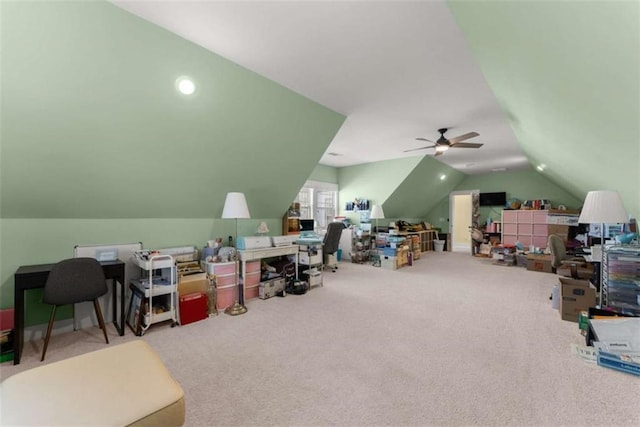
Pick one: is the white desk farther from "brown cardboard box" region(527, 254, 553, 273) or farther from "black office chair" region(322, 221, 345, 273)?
"brown cardboard box" region(527, 254, 553, 273)

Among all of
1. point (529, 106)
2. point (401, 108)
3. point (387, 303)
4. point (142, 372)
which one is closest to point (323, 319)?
point (387, 303)

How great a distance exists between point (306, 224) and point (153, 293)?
11.6ft

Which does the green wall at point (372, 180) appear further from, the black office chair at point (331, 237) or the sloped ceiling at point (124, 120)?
the sloped ceiling at point (124, 120)

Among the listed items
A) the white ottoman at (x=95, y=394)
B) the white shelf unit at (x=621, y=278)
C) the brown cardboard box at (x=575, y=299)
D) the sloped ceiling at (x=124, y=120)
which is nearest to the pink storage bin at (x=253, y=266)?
the sloped ceiling at (x=124, y=120)

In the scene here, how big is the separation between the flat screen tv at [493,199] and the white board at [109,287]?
941cm

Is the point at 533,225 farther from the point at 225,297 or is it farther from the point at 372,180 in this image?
the point at 225,297

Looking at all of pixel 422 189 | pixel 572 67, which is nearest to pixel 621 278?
pixel 572 67

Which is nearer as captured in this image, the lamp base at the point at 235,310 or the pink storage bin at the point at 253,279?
the lamp base at the point at 235,310

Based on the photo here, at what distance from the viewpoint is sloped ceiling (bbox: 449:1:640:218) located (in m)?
1.19

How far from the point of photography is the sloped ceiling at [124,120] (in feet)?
6.20

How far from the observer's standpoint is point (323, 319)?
3.15 m

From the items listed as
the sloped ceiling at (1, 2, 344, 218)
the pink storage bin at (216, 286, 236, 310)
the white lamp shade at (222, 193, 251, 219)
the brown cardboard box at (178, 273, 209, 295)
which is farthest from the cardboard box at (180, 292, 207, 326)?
the sloped ceiling at (1, 2, 344, 218)

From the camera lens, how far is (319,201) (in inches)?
287

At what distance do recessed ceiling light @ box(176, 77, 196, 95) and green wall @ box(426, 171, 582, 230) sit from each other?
899cm
